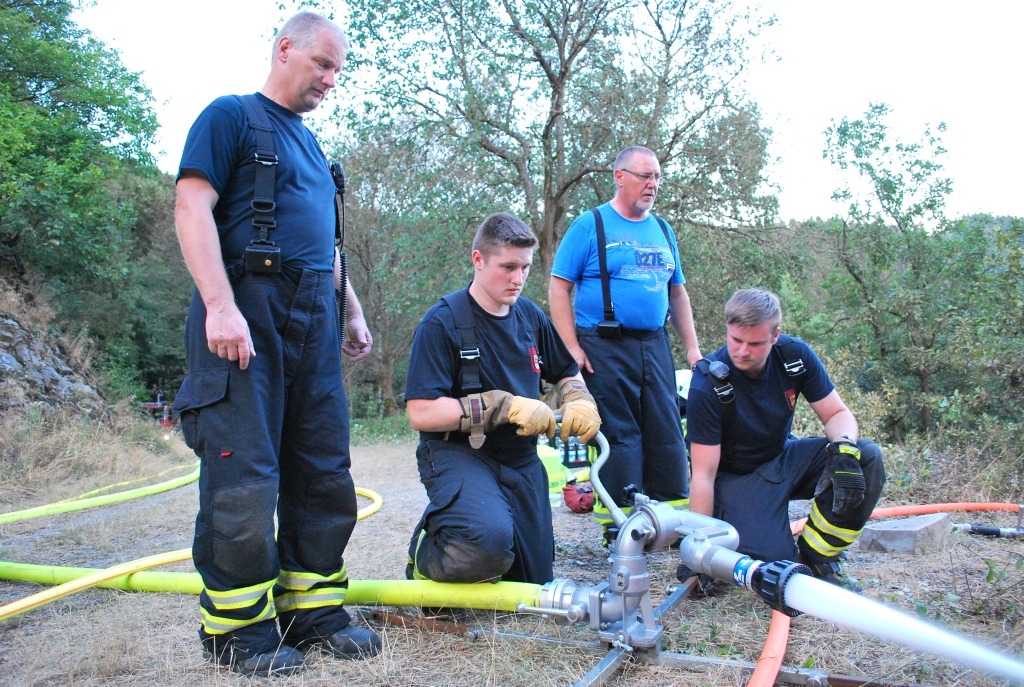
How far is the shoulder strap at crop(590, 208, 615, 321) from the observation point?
351cm

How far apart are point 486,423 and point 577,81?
10.7 metres

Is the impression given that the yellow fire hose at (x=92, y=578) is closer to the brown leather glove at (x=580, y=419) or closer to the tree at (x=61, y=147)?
the brown leather glove at (x=580, y=419)

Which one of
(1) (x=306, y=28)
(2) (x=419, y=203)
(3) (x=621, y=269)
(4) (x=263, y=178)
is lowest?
(3) (x=621, y=269)

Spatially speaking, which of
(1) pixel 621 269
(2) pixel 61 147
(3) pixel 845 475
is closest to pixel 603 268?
(1) pixel 621 269

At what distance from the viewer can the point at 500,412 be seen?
2631 mm

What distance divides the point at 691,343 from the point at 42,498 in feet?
17.5

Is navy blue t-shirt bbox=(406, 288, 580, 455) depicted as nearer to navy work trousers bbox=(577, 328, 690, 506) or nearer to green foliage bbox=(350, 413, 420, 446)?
navy work trousers bbox=(577, 328, 690, 506)

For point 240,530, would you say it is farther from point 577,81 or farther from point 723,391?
point 577,81

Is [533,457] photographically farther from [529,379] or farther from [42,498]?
[42,498]

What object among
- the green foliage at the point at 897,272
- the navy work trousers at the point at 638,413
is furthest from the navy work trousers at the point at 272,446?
the green foliage at the point at 897,272

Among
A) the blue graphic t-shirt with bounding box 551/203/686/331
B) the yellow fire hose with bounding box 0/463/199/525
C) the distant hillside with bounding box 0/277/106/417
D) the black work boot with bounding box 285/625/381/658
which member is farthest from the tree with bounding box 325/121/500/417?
the black work boot with bounding box 285/625/381/658

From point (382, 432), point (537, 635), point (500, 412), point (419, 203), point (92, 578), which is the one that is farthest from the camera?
point (382, 432)

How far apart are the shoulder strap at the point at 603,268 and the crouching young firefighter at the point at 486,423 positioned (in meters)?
0.61

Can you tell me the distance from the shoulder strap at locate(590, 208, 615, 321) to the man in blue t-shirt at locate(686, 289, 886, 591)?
1.66 ft
